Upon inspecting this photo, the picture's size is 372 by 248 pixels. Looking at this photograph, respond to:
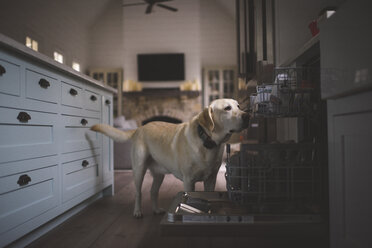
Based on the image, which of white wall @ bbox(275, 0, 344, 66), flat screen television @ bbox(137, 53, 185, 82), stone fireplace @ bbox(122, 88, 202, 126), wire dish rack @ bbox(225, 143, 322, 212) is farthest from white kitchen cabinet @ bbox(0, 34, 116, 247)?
flat screen television @ bbox(137, 53, 185, 82)

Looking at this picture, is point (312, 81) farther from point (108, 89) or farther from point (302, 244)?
point (108, 89)

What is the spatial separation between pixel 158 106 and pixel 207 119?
506 centimetres

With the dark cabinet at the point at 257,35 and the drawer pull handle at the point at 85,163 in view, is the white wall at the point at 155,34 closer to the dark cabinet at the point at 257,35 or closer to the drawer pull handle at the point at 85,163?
the dark cabinet at the point at 257,35

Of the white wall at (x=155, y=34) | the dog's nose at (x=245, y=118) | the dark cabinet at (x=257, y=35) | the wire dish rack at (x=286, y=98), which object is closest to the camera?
the wire dish rack at (x=286, y=98)

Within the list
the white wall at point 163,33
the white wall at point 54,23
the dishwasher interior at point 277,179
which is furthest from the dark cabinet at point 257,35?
the white wall at point 163,33

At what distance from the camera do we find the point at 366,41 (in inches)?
21.1

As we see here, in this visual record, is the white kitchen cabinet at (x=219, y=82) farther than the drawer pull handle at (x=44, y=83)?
Yes

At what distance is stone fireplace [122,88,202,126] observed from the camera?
239 inches

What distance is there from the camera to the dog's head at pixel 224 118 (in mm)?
1143

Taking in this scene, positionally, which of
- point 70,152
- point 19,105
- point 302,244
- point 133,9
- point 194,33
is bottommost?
point 302,244

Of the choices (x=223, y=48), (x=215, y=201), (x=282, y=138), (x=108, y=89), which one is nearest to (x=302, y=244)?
(x=215, y=201)

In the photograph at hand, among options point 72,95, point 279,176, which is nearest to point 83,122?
point 72,95

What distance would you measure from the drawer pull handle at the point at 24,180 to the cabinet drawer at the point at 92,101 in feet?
2.56

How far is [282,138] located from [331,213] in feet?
2.85
